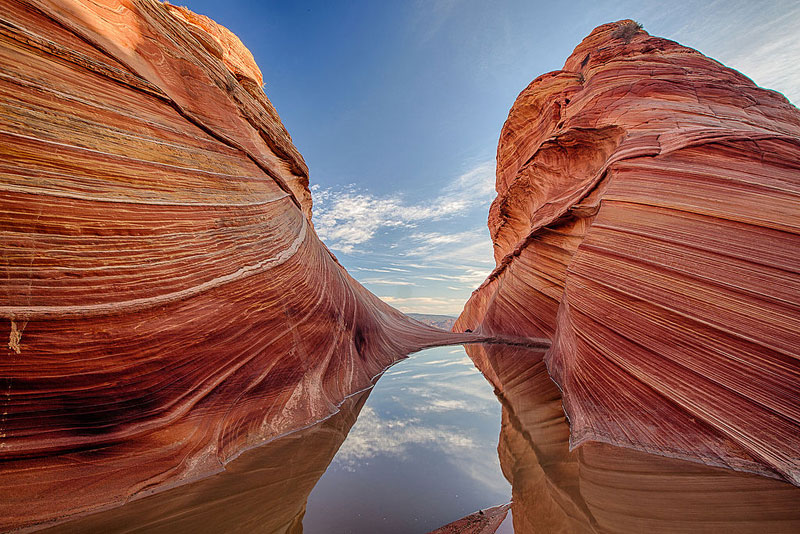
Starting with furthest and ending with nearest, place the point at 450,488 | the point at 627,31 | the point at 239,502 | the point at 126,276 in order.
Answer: the point at 627,31
the point at 126,276
the point at 450,488
the point at 239,502

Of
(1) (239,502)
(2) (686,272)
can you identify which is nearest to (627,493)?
(1) (239,502)

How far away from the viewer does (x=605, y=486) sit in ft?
4.98

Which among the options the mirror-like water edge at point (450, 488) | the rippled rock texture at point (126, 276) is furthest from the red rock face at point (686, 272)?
the rippled rock texture at point (126, 276)

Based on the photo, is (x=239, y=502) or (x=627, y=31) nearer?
(x=239, y=502)

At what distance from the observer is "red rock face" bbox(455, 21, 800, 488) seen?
1938 mm

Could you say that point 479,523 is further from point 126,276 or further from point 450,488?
point 126,276

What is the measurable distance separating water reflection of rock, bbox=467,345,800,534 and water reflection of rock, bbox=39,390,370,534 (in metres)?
1.07

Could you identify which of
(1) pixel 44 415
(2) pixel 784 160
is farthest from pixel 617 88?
(1) pixel 44 415

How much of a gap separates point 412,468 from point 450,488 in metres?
0.29

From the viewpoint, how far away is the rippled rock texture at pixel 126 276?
4.78 feet

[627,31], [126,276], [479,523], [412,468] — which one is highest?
[627,31]

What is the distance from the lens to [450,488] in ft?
5.38

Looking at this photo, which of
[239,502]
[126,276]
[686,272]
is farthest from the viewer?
[686,272]

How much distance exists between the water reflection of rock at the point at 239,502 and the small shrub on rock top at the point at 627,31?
8.94 meters
